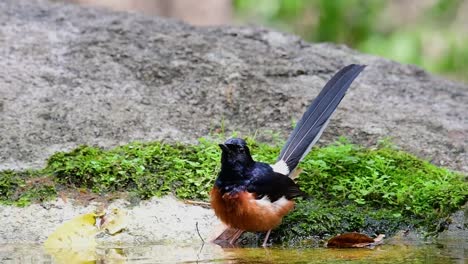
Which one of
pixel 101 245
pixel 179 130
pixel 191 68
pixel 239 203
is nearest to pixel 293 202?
pixel 239 203

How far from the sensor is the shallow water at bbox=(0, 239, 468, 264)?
12.0 ft

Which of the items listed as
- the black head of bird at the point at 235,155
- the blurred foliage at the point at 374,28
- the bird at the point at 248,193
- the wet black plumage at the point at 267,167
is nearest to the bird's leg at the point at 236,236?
the bird at the point at 248,193

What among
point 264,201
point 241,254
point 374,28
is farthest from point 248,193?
point 374,28

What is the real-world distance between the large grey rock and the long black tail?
76 centimetres

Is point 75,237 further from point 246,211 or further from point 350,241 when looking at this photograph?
point 350,241

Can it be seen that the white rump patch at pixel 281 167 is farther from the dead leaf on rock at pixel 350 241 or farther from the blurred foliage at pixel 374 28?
the blurred foliage at pixel 374 28

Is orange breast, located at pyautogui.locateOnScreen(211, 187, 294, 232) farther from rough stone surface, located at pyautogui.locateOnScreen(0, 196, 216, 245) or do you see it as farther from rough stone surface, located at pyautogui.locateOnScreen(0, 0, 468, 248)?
rough stone surface, located at pyautogui.locateOnScreen(0, 0, 468, 248)

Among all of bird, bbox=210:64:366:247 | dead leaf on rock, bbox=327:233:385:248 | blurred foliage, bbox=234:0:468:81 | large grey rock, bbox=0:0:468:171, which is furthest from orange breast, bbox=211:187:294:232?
blurred foliage, bbox=234:0:468:81

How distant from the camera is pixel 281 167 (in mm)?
4734

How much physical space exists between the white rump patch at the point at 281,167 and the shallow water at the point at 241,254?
69cm

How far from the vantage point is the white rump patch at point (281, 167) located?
4.71m

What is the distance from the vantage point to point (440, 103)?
6.50 m

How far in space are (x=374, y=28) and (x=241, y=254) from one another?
24.4 ft

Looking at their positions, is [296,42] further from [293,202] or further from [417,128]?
[293,202]
